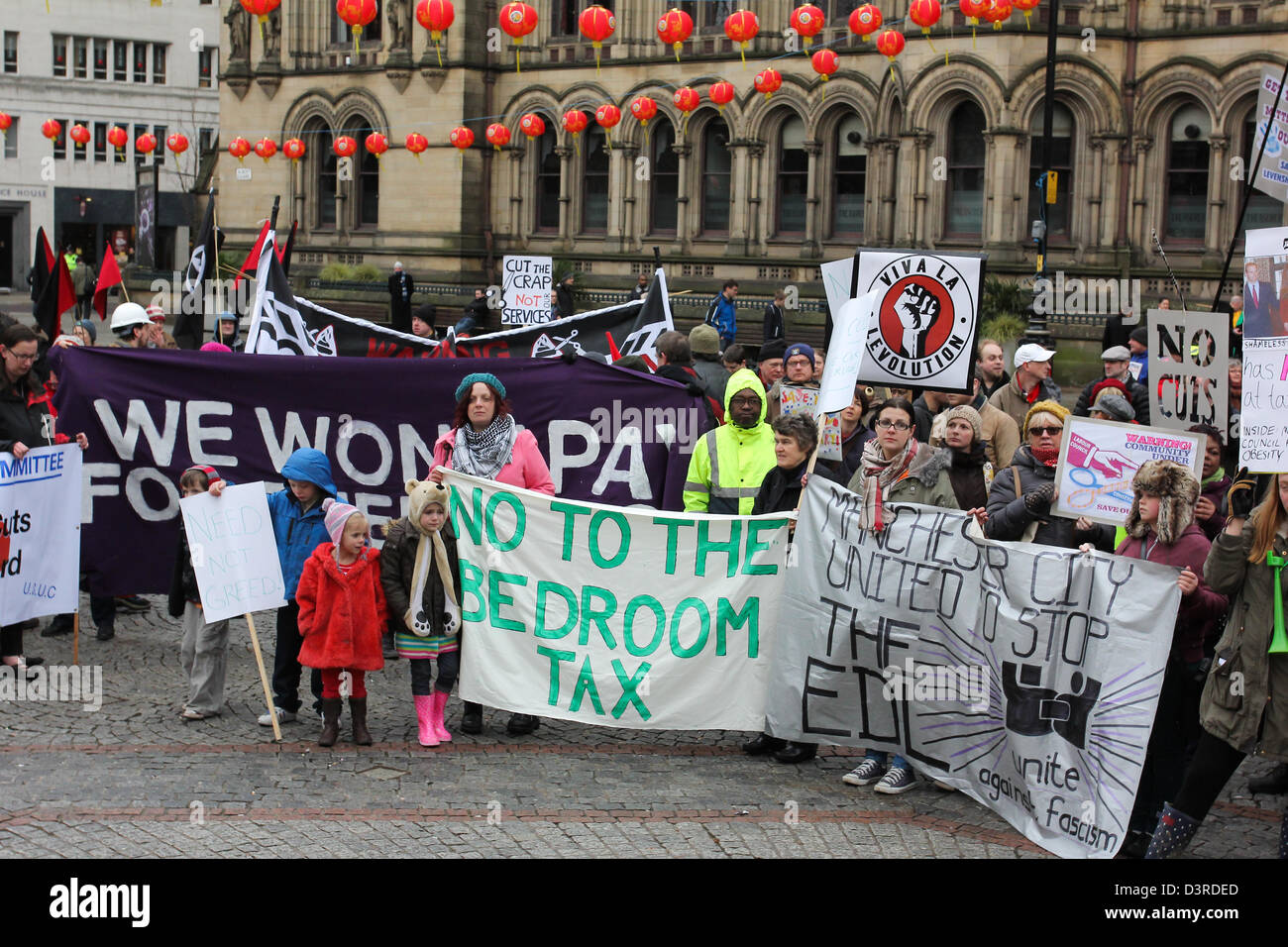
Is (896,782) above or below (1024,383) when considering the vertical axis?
below

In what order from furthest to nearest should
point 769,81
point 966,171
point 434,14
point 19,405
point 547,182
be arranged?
point 547,182 < point 966,171 < point 769,81 < point 434,14 < point 19,405

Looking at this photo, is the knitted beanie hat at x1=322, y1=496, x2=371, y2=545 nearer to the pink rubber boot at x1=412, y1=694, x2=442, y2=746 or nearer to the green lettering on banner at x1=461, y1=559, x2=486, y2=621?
the green lettering on banner at x1=461, y1=559, x2=486, y2=621

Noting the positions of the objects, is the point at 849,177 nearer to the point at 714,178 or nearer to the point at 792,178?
the point at 792,178

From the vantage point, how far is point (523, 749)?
8.20m

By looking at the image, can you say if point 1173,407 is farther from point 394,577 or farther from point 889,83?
point 889,83

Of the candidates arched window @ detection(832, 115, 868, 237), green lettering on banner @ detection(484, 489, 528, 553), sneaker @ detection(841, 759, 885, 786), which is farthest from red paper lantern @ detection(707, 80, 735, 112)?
sneaker @ detection(841, 759, 885, 786)

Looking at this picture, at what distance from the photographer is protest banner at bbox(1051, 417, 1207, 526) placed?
7.22 meters

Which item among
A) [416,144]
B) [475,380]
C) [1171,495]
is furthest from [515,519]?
[416,144]

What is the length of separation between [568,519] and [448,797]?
1.60 meters

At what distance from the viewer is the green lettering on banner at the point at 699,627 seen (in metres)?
8.09

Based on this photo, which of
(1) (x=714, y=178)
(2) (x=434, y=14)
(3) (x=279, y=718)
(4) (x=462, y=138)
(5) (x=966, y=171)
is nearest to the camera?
(3) (x=279, y=718)

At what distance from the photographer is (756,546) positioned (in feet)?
26.6

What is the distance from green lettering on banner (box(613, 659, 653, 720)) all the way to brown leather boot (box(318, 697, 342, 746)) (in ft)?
4.65

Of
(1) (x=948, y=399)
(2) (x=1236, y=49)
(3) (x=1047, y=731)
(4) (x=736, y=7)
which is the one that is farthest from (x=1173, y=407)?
(4) (x=736, y=7)
